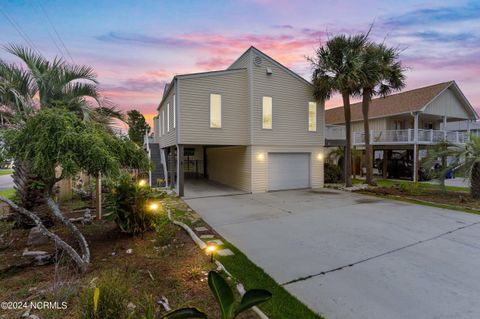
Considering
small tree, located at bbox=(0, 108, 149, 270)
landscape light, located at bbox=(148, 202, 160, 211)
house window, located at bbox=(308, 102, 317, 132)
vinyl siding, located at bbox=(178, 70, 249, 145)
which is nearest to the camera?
small tree, located at bbox=(0, 108, 149, 270)

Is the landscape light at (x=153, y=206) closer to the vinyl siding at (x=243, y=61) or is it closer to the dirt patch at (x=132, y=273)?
the dirt patch at (x=132, y=273)

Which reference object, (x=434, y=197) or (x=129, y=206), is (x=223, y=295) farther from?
(x=434, y=197)

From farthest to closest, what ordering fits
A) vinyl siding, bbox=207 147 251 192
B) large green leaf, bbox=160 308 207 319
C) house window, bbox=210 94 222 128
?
vinyl siding, bbox=207 147 251 192
house window, bbox=210 94 222 128
large green leaf, bbox=160 308 207 319

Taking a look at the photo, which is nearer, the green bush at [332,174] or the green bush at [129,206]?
the green bush at [129,206]

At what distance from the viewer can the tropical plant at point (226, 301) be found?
204cm

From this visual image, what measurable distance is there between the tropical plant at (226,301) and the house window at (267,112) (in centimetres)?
1029

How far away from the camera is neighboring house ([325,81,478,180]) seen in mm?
16297

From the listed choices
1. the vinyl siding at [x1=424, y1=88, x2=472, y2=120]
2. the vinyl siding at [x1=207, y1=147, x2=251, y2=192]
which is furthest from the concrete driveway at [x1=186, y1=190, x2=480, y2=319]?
the vinyl siding at [x1=424, y1=88, x2=472, y2=120]

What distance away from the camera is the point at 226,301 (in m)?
2.16

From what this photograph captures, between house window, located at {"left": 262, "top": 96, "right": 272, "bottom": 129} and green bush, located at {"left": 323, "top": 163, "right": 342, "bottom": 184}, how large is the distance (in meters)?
5.59

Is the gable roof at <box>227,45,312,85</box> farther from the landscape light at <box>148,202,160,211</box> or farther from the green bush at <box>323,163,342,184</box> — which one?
the landscape light at <box>148,202,160,211</box>

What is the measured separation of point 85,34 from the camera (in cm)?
959

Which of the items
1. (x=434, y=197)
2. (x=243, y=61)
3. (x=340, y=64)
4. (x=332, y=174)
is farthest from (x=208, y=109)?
(x=434, y=197)

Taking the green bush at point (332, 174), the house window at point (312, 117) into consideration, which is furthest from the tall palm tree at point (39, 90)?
the green bush at point (332, 174)
